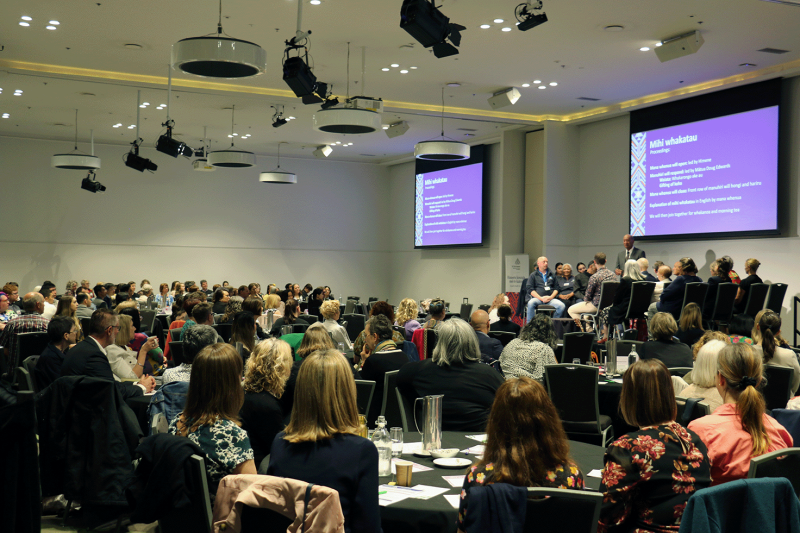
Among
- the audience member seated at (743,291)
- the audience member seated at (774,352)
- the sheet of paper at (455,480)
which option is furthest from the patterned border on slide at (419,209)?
the sheet of paper at (455,480)

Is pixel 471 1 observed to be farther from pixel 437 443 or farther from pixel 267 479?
pixel 267 479

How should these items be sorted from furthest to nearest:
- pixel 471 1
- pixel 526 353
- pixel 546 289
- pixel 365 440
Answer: pixel 546 289
pixel 471 1
pixel 526 353
pixel 365 440

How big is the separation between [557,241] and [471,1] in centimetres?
733

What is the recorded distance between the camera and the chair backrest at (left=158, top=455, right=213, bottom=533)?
2209 millimetres

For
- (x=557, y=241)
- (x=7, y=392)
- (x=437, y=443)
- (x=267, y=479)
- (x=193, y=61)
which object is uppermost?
(x=193, y=61)

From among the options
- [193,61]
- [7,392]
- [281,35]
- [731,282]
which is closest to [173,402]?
[7,392]

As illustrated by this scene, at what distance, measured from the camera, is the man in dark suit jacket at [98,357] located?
462cm

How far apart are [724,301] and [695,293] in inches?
22.3

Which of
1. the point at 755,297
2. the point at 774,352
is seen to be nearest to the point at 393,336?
the point at 774,352

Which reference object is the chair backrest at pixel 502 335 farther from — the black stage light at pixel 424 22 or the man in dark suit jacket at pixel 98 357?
the man in dark suit jacket at pixel 98 357

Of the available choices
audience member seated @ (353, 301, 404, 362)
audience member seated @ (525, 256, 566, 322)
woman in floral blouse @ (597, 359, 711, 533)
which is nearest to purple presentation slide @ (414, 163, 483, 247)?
audience member seated @ (525, 256, 566, 322)

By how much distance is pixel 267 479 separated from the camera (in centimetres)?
193

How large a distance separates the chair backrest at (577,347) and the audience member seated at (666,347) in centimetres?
119

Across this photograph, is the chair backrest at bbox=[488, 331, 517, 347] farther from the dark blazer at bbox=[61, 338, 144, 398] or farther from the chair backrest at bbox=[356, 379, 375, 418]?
the dark blazer at bbox=[61, 338, 144, 398]
